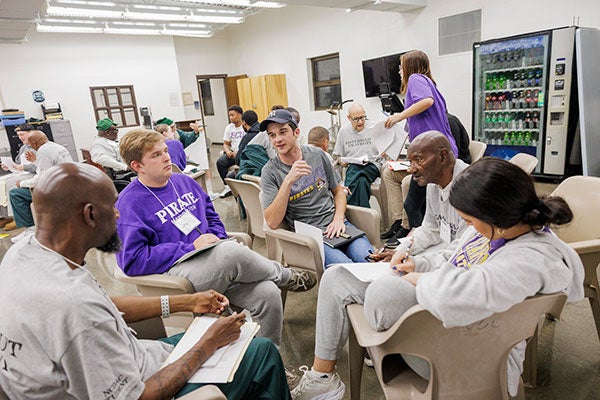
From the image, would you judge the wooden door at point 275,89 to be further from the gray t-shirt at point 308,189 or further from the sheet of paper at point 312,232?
the sheet of paper at point 312,232

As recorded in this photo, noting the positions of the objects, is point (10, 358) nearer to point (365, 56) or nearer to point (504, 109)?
point (504, 109)

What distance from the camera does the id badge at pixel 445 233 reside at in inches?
67.8

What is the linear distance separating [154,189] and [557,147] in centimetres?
486

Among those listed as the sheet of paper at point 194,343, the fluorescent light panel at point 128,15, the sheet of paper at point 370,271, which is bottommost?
the sheet of paper at point 194,343

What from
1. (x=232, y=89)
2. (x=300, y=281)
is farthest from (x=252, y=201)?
(x=232, y=89)

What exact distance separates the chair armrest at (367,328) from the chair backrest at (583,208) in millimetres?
1013

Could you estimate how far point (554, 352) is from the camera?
1773mm

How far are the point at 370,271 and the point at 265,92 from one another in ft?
27.2

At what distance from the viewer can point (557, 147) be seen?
458 centimetres

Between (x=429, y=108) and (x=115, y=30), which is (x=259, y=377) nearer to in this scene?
(x=429, y=108)

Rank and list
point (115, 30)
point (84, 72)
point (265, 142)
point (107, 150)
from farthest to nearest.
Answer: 1. point (84, 72)
2. point (115, 30)
3. point (107, 150)
4. point (265, 142)

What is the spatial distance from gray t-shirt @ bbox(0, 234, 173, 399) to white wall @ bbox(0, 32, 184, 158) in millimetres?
8592

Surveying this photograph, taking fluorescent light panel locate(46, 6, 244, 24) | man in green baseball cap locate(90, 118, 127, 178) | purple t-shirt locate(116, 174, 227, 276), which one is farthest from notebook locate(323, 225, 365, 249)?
fluorescent light panel locate(46, 6, 244, 24)

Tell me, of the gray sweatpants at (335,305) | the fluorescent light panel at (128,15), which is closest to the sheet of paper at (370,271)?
the gray sweatpants at (335,305)
